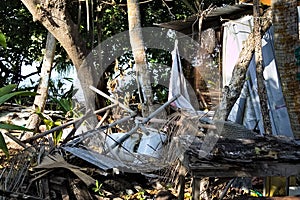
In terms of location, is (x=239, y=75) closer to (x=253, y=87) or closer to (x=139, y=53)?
(x=253, y=87)

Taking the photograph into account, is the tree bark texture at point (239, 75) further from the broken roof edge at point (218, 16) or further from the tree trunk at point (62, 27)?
the tree trunk at point (62, 27)

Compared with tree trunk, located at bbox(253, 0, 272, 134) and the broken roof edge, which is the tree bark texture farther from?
the broken roof edge

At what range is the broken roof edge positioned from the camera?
6188mm

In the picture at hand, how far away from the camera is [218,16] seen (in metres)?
6.98

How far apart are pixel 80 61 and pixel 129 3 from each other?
3.85ft

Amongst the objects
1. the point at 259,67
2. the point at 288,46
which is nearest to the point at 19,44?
the point at 259,67

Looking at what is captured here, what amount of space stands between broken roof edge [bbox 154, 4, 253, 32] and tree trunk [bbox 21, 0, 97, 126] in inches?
70.8

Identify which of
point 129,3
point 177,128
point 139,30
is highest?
point 129,3

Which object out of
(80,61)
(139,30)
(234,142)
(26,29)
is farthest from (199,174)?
(26,29)

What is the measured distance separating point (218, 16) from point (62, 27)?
→ 8.02 ft

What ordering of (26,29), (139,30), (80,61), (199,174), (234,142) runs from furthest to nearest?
(26,29) → (80,61) → (139,30) → (234,142) → (199,174)

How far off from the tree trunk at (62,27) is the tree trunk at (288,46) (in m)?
3.23

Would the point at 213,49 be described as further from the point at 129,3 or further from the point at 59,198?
the point at 59,198

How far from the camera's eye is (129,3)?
5801 millimetres
